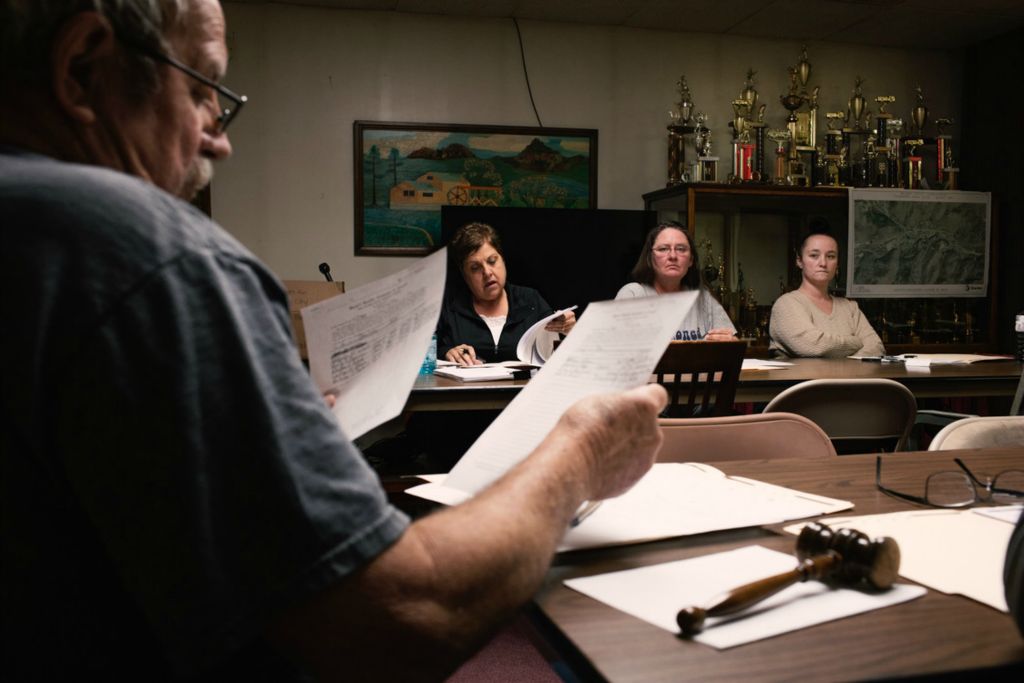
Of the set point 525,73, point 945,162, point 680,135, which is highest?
point 525,73

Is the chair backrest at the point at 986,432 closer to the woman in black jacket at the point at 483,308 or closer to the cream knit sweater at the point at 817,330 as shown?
the woman in black jacket at the point at 483,308

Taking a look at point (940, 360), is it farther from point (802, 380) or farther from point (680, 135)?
point (680, 135)

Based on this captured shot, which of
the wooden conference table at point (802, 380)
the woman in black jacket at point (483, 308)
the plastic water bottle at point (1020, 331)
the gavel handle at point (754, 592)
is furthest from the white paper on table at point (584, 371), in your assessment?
the plastic water bottle at point (1020, 331)

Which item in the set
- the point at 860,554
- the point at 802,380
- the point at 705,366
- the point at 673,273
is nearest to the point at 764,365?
the point at 802,380

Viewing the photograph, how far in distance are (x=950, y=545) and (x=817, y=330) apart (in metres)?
3.73

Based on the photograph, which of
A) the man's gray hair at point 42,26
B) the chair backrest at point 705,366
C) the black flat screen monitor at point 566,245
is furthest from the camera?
the black flat screen monitor at point 566,245

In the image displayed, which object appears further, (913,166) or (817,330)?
(913,166)

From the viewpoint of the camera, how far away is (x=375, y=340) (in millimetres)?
861

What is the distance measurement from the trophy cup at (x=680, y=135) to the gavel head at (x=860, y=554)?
4779 millimetres

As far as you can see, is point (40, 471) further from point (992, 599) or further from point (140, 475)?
point (992, 599)

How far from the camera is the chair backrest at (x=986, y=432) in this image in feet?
5.14

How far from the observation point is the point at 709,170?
5.29 meters

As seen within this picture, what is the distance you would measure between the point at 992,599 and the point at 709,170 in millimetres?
4894

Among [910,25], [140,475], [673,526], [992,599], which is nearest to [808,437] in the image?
[673,526]
